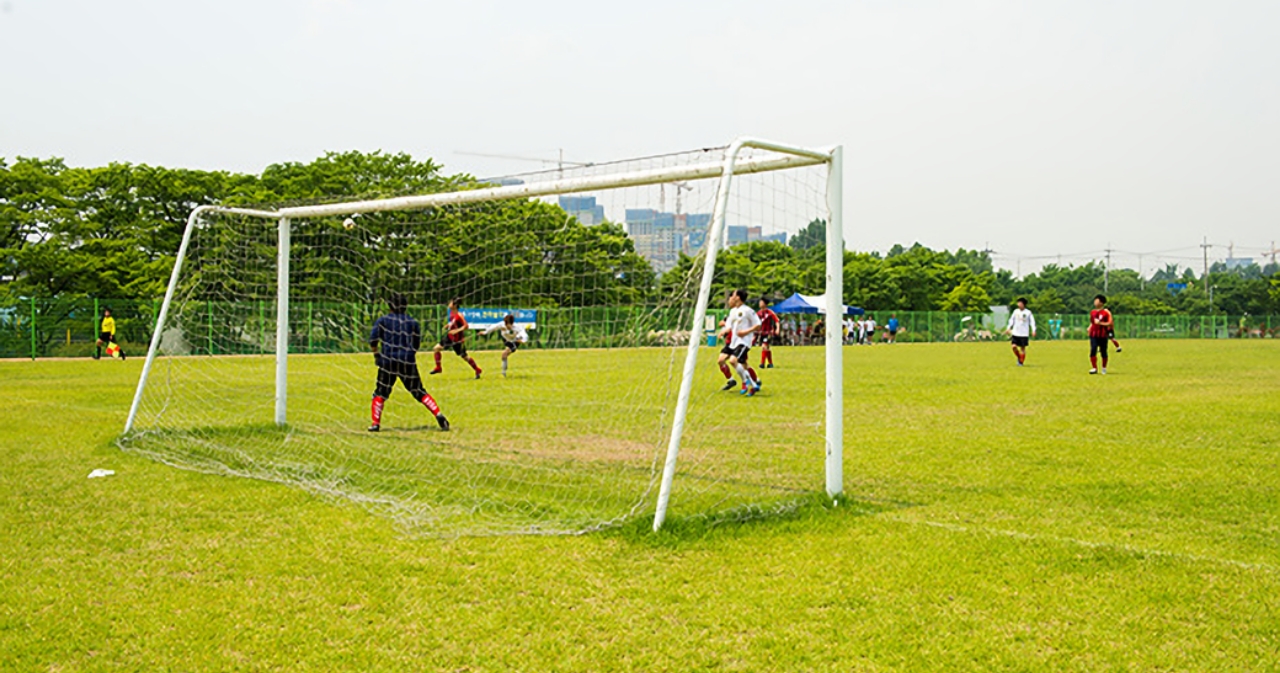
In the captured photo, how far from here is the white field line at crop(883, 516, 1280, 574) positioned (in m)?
5.08

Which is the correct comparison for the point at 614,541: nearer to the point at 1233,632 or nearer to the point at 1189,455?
the point at 1233,632

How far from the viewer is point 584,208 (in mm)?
8484

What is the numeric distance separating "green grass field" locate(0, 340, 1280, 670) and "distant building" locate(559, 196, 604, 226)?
244cm

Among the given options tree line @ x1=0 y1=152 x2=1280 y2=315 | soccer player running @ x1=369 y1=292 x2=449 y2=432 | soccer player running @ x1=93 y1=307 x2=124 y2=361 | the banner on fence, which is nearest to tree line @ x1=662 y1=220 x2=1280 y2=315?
tree line @ x1=0 y1=152 x2=1280 y2=315

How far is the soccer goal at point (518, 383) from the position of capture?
22.3 ft

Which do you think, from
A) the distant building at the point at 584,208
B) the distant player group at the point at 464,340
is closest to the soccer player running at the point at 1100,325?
the distant player group at the point at 464,340

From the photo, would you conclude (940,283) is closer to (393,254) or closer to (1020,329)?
(1020,329)

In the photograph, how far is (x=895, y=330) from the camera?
57125 mm

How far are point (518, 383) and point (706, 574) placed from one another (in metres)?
13.1

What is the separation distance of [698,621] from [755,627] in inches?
10.4

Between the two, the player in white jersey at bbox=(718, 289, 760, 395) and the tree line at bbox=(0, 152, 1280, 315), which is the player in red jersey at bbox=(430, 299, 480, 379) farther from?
the player in white jersey at bbox=(718, 289, 760, 395)

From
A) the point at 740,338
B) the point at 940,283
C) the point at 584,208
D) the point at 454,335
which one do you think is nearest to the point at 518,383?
the point at 454,335

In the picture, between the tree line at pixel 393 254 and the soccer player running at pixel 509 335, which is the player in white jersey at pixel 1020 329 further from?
the tree line at pixel 393 254

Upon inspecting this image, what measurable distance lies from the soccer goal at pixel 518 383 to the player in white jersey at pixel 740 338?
1.78ft
